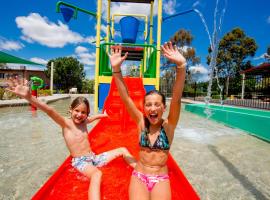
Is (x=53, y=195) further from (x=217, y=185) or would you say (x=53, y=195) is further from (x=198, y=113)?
(x=198, y=113)

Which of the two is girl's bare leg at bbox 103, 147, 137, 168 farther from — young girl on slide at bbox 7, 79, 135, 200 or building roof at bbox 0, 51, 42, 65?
building roof at bbox 0, 51, 42, 65

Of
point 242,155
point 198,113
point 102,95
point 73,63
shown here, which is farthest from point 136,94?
point 73,63

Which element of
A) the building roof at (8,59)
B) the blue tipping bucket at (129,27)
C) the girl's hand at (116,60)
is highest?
the blue tipping bucket at (129,27)

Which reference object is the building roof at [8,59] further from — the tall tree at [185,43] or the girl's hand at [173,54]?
the tall tree at [185,43]

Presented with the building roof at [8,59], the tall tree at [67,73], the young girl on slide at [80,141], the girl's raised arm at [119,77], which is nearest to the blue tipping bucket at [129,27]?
the building roof at [8,59]

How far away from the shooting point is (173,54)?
1.94m

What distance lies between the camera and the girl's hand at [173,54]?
1920mm

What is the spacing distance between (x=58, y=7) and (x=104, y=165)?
16.5 ft

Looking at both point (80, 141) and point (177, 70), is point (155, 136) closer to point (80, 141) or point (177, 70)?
point (177, 70)

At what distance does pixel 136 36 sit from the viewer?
25.4 ft

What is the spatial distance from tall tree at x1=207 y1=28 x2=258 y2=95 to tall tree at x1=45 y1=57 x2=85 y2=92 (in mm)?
24266

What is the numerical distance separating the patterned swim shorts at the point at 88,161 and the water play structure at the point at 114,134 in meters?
0.08

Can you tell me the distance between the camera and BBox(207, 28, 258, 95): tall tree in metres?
28.6

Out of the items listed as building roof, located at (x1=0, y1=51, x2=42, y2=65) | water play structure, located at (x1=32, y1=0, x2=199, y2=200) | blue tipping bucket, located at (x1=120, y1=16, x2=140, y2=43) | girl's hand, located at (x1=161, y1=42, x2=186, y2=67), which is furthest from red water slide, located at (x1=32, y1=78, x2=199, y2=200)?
blue tipping bucket, located at (x1=120, y1=16, x2=140, y2=43)
